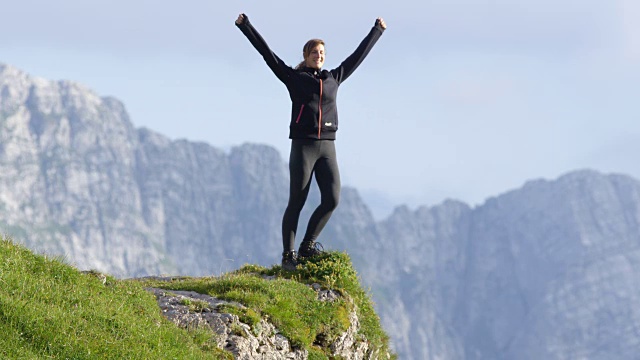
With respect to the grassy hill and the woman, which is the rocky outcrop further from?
the woman

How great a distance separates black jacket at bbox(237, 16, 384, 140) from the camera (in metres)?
18.7

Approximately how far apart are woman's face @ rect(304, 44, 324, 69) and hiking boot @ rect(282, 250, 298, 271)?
4314 mm

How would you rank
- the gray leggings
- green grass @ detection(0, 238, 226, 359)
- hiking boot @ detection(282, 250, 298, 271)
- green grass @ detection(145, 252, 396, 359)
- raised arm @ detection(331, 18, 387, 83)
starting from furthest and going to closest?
raised arm @ detection(331, 18, 387, 83)
hiking boot @ detection(282, 250, 298, 271)
the gray leggings
green grass @ detection(145, 252, 396, 359)
green grass @ detection(0, 238, 226, 359)

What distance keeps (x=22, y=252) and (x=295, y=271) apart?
6913 mm

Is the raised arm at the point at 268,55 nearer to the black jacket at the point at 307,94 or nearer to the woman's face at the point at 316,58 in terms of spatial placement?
the black jacket at the point at 307,94

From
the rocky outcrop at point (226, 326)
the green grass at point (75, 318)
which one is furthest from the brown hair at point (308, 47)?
the green grass at point (75, 318)

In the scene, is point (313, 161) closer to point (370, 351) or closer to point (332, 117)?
point (332, 117)

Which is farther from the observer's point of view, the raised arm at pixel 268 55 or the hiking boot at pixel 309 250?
the hiking boot at pixel 309 250

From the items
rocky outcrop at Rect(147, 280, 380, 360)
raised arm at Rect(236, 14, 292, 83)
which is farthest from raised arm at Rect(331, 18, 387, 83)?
rocky outcrop at Rect(147, 280, 380, 360)

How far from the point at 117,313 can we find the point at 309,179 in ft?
25.8

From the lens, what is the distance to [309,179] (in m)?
19.5

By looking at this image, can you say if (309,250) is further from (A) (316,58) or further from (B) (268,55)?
(B) (268,55)

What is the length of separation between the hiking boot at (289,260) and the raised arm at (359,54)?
415 cm

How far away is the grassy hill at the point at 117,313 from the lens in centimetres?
1118
